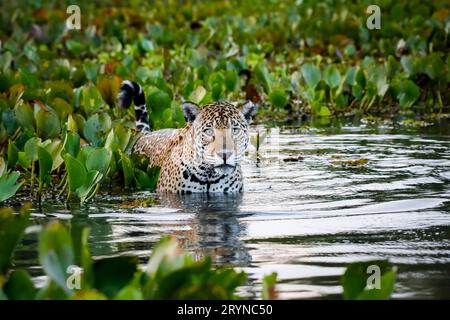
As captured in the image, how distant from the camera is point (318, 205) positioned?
9.69 meters

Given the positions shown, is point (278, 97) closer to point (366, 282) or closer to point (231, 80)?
point (231, 80)

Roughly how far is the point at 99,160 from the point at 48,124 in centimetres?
166

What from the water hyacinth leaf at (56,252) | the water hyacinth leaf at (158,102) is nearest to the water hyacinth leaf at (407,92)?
the water hyacinth leaf at (158,102)

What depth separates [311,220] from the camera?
9023mm

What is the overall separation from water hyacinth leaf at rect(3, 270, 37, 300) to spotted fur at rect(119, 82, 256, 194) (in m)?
4.62

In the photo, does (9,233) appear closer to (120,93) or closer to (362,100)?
(120,93)

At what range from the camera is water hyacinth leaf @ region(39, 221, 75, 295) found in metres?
5.31

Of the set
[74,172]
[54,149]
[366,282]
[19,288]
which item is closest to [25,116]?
[54,149]

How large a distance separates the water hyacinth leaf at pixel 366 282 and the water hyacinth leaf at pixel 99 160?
4334 millimetres

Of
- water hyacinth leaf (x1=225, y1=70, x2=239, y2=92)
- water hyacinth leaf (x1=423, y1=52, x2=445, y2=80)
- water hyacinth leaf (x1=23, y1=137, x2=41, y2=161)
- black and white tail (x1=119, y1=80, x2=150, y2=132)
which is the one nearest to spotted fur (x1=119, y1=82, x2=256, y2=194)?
water hyacinth leaf (x1=23, y1=137, x2=41, y2=161)

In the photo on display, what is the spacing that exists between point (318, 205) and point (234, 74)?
626 cm

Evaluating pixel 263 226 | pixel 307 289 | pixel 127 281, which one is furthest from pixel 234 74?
pixel 127 281

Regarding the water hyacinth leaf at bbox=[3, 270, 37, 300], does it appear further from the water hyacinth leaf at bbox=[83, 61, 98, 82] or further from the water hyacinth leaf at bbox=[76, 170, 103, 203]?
the water hyacinth leaf at bbox=[83, 61, 98, 82]

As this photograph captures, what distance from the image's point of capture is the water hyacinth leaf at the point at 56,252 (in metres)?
5.31
